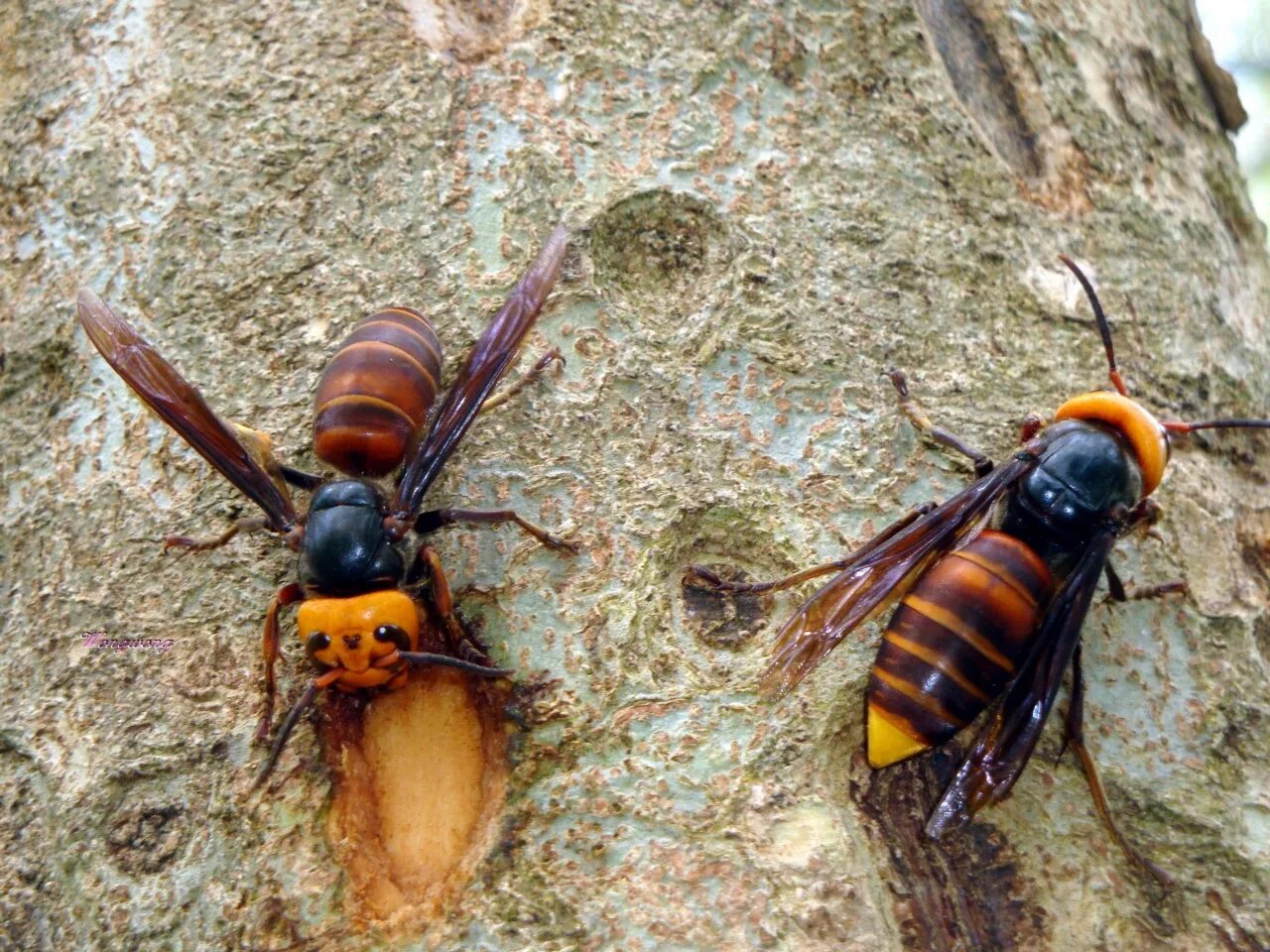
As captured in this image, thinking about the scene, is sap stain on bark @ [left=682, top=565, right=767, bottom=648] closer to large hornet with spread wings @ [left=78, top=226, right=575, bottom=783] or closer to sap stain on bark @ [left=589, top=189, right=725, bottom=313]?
large hornet with spread wings @ [left=78, top=226, right=575, bottom=783]

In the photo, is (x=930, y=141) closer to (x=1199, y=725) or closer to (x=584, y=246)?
(x=584, y=246)

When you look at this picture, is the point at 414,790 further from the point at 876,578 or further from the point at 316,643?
the point at 876,578

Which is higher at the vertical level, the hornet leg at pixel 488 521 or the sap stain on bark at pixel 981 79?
the sap stain on bark at pixel 981 79

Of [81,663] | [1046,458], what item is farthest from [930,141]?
[81,663]

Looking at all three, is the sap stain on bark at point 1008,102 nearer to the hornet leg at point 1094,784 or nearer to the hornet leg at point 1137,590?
the hornet leg at point 1137,590

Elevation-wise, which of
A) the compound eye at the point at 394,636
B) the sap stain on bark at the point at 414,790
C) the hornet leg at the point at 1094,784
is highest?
the compound eye at the point at 394,636

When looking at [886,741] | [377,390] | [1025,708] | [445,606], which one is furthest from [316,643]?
[1025,708]

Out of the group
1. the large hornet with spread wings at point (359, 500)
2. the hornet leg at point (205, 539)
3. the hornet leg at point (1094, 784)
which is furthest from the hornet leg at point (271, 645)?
the hornet leg at point (1094, 784)
